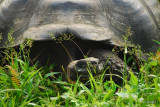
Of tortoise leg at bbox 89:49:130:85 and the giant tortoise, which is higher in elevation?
the giant tortoise

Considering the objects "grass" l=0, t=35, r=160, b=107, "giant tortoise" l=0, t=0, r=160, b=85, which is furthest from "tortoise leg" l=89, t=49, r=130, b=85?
"grass" l=0, t=35, r=160, b=107

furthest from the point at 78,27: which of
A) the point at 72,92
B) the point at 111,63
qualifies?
the point at 72,92

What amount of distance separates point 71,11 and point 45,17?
26 cm

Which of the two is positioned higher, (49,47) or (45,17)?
(45,17)

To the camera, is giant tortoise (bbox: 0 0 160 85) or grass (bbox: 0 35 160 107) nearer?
grass (bbox: 0 35 160 107)

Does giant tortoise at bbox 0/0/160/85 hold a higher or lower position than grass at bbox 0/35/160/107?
higher

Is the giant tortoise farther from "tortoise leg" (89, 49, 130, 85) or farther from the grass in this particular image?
the grass

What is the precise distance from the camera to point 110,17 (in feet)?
10.8

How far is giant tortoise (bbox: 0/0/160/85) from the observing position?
117 inches

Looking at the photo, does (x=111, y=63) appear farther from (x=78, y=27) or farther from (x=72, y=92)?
(x=72, y=92)

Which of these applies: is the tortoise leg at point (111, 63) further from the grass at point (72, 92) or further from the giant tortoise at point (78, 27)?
the grass at point (72, 92)

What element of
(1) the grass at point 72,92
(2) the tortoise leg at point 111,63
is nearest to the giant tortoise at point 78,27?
(2) the tortoise leg at point 111,63

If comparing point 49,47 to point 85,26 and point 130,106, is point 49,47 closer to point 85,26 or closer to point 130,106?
point 85,26

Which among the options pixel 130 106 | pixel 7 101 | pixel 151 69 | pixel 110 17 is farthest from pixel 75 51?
pixel 130 106
